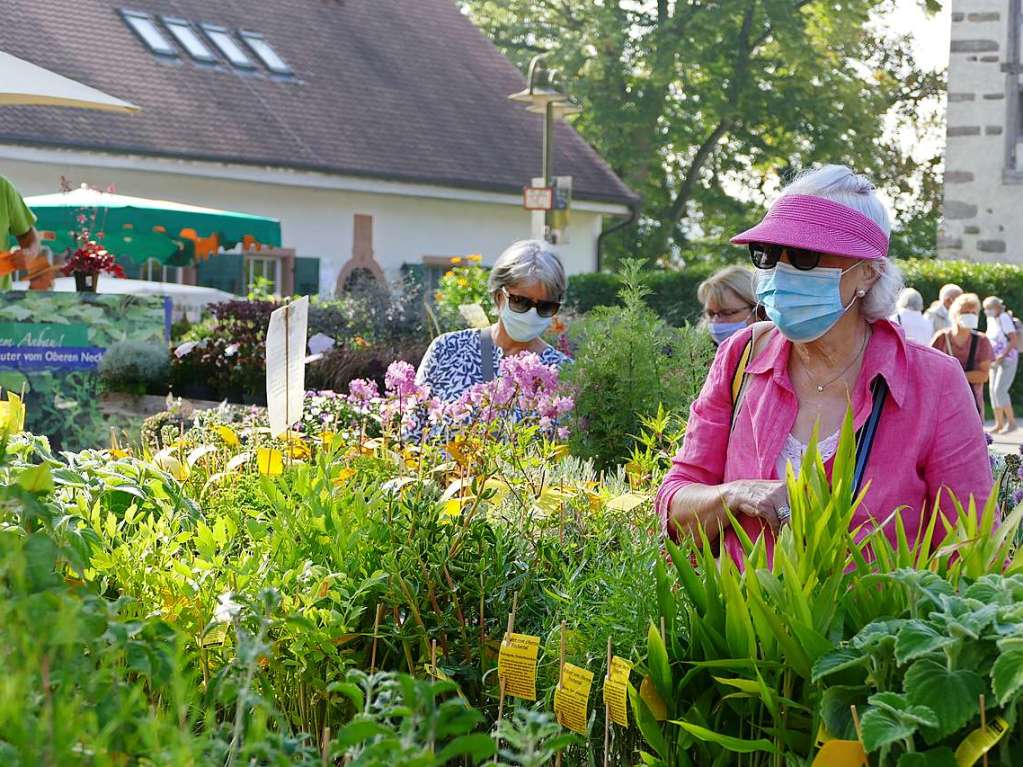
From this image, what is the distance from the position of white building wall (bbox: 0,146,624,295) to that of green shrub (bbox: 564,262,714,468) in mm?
13435

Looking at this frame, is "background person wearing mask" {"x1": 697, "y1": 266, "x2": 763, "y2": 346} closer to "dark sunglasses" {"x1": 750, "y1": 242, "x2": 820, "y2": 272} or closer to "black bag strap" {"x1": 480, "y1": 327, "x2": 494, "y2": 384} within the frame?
"black bag strap" {"x1": 480, "y1": 327, "x2": 494, "y2": 384}

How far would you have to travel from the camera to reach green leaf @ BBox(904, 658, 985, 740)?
5.49 feet

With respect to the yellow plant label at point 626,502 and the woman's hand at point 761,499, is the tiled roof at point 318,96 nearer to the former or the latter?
the yellow plant label at point 626,502

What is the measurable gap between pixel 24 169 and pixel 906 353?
52.5 ft

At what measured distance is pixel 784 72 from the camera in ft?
111

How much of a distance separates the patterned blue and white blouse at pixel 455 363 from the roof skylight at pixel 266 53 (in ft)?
58.8

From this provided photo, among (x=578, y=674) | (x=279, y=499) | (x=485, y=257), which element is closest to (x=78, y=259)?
(x=279, y=499)

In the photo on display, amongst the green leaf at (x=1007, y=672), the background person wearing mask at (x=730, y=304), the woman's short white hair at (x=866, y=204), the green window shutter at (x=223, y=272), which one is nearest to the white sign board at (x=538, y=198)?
the green window shutter at (x=223, y=272)

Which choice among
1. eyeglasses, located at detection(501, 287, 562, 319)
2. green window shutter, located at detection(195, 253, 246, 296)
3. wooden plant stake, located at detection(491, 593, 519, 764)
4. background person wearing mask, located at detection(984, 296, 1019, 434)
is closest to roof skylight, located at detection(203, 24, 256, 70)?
green window shutter, located at detection(195, 253, 246, 296)

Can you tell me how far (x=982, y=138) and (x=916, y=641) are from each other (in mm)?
23858

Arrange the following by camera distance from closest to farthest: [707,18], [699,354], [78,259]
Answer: [699,354] < [78,259] < [707,18]

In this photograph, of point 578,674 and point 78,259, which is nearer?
point 578,674

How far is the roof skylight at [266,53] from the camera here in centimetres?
2223

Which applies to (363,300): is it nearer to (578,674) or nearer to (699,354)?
(699,354)
